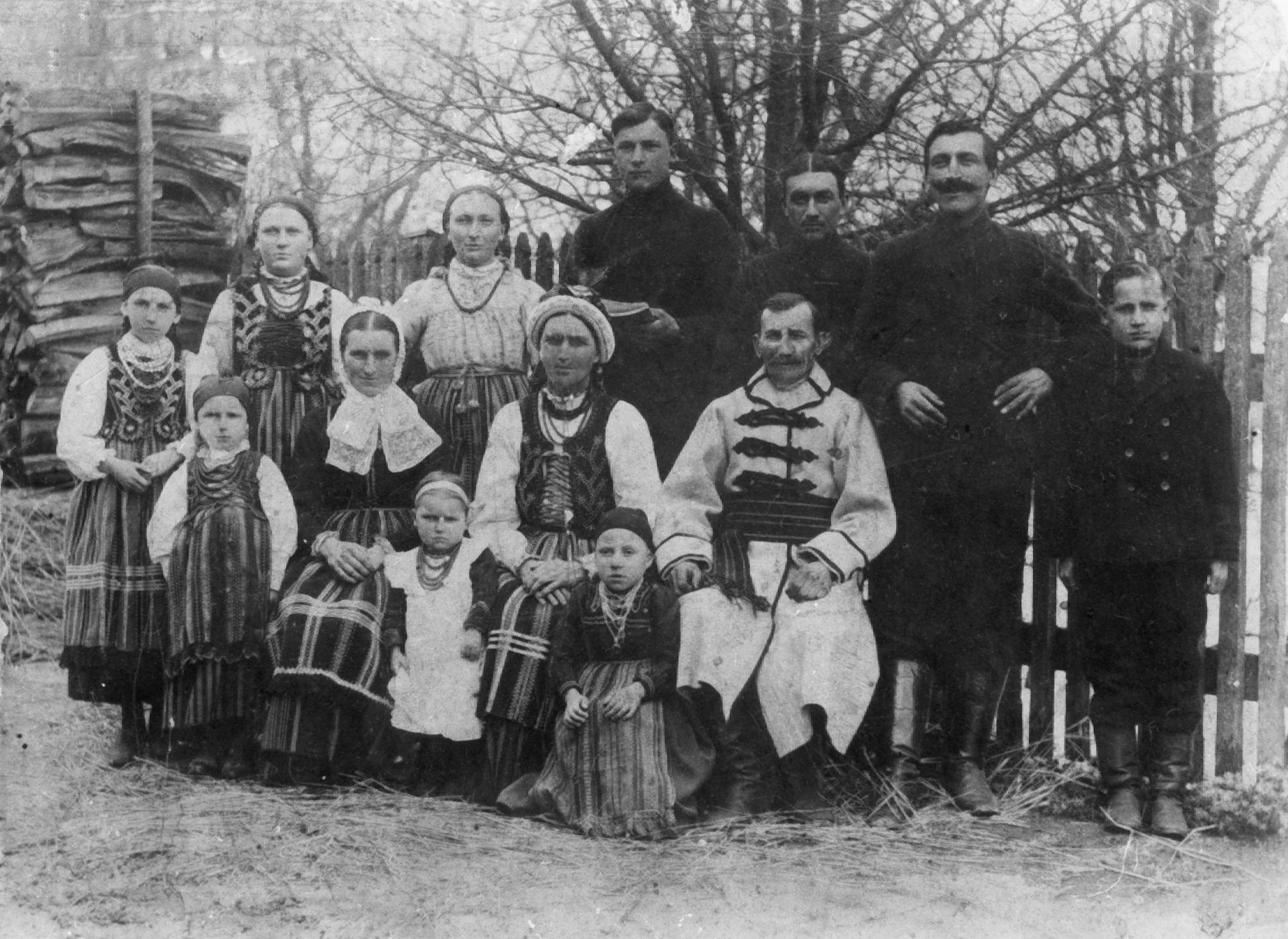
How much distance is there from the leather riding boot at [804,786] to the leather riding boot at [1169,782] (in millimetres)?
1095

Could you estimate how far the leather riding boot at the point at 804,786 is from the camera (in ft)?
14.1

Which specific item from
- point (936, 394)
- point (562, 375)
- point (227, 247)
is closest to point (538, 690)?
point (562, 375)

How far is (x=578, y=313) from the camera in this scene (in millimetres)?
4672

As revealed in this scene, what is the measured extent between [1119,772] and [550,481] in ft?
7.34

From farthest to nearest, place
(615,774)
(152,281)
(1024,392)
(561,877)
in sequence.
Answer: (152,281), (1024,392), (615,774), (561,877)

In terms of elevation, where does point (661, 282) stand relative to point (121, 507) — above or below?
above

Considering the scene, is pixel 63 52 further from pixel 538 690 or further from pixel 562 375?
pixel 538 690

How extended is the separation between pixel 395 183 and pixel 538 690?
254 cm

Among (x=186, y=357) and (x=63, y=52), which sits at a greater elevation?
(x=63, y=52)

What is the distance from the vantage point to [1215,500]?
4.36 meters

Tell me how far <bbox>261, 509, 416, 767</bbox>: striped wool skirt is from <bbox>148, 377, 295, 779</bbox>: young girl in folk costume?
179 millimetres

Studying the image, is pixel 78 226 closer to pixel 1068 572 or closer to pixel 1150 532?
pixel 1068 572

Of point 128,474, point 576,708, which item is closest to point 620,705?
point 576,708

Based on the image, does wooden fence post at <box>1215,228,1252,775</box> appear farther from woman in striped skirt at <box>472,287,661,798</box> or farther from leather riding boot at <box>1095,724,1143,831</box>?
woman in striped skirt at <box>472,287,661,798</box>
